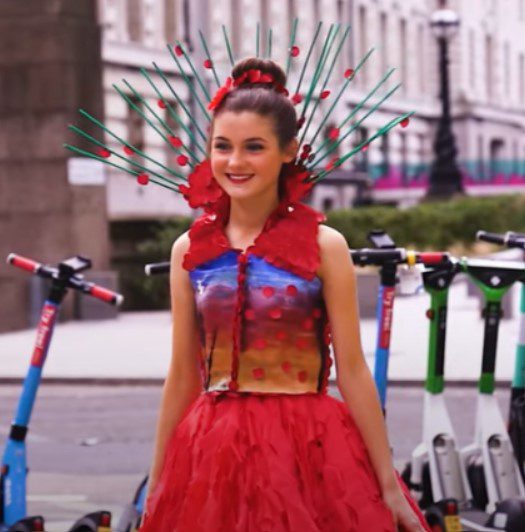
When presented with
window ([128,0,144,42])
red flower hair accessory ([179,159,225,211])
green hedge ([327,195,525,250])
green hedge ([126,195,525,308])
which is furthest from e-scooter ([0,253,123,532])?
window ([128,0,144,42])

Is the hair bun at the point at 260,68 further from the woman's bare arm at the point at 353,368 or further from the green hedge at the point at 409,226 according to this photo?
the green hedge at the point at 409,226

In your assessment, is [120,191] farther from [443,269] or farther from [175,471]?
[175,471]

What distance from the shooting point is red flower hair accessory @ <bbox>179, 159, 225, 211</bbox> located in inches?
150

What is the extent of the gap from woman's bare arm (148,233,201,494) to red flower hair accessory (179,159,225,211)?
11cm

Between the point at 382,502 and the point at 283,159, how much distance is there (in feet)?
2.81

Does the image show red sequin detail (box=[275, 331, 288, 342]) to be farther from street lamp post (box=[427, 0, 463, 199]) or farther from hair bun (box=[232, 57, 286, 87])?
street lamp post (box=[427, 0, 463, 199])

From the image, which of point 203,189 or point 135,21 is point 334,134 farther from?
point 135,21

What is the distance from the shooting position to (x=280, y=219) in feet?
12.3

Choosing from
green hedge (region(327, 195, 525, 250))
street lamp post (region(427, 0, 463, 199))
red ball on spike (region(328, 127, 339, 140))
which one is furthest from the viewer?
street lamp post (region(427, 0, 463, 199))

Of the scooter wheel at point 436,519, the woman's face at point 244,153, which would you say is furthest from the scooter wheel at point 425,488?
the woman's face at point 244,153

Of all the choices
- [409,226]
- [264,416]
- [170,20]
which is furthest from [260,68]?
[170,20]

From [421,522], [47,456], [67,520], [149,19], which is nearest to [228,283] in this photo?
[421,522]

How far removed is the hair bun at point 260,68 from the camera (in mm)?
3709

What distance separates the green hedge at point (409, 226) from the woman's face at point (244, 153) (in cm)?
2057
